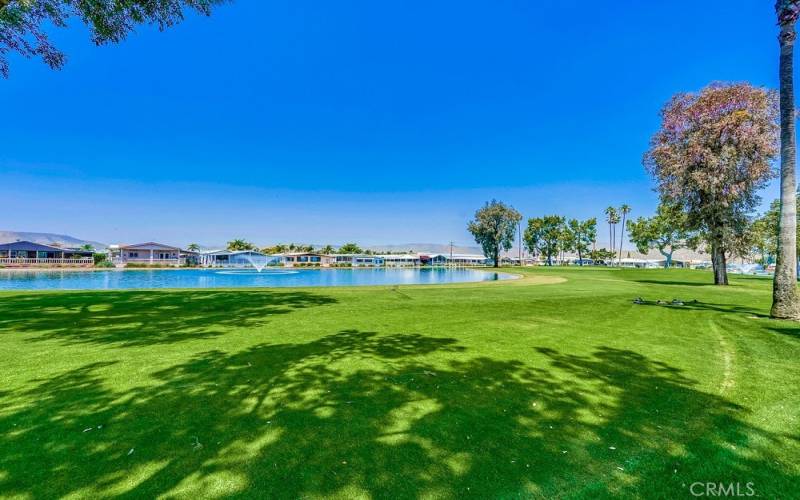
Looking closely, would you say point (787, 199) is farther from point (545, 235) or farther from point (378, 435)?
point (545, 235)

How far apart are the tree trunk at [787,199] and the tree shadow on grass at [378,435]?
812 centimetres

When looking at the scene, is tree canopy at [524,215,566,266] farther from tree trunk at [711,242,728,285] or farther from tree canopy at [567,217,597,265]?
tree trunk at [711,242,728,285]

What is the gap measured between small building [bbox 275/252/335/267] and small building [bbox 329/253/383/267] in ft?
5.41

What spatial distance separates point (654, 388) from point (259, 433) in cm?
475

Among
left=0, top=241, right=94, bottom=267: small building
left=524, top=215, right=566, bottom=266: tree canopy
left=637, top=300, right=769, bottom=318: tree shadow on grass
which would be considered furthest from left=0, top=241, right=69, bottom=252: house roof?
left=524, top=215, right=566, bottom=266: tree canopy

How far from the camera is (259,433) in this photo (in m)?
3.12

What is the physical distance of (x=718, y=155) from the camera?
20.9m

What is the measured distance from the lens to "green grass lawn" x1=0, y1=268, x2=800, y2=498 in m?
2.50

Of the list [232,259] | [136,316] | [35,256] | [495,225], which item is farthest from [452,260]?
[136,316]

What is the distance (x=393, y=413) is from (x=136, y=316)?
9304 mm

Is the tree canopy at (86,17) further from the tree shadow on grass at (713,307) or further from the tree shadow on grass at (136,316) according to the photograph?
the tree shadow on grass at (713,307)


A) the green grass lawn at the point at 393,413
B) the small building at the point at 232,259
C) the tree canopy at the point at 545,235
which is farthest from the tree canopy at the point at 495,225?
the green grass lawn at the point at 393,413

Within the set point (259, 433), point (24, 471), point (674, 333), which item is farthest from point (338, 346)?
point (674, 333)

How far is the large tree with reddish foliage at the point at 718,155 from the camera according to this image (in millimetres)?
20125
